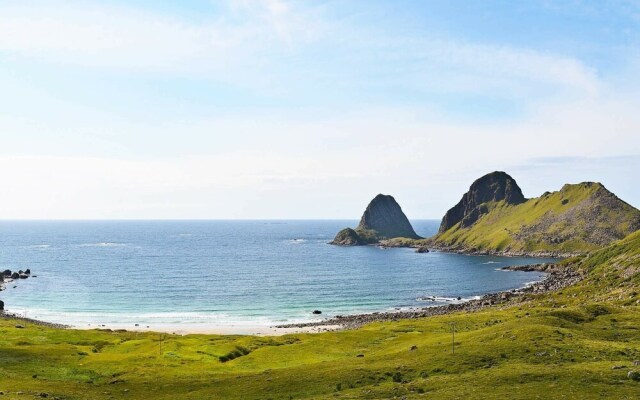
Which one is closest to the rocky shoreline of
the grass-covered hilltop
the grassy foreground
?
the grass-covered hilltop

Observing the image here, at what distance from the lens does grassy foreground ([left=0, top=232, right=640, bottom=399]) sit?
147 ft

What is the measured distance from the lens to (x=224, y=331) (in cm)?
12444

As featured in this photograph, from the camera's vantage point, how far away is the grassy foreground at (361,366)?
44.7 m

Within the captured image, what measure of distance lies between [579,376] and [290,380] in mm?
27399

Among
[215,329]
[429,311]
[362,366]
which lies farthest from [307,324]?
[362,366]

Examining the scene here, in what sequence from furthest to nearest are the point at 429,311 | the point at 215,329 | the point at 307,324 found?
1. the point at 429,311
2. the point at 307,324
3. the point at 215,329

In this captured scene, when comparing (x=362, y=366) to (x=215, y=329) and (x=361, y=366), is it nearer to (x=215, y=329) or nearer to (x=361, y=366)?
(x=361, y=366)

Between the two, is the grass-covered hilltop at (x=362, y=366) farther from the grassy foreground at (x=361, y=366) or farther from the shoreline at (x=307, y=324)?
the shoreline at (x=307, y=324)

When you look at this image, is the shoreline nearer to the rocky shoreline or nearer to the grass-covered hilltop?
the rocky shoreline

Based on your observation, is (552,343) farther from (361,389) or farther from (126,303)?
(126,303)

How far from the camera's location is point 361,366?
56062mm

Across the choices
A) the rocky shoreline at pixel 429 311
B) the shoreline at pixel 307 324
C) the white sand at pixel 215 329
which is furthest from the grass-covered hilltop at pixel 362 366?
the rocky shoreline at pixel 429 311

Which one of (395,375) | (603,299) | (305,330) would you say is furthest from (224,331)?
(603,299)

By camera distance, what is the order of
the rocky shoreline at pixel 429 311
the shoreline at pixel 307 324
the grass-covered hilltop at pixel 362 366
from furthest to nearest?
1. the rocky shoreline at pixel 429 311
2. the shoreline at pixel 307 324
3. the grass-covered hilltop at pixel 362 366
